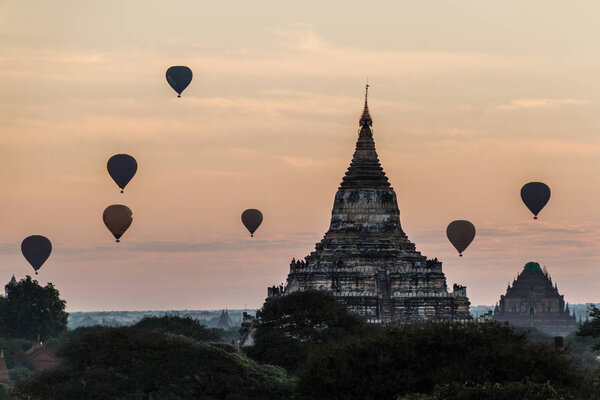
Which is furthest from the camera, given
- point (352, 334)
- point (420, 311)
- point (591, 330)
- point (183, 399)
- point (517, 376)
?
point (420, 311)

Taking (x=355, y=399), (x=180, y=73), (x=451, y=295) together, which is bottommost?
(x=355, y=399)

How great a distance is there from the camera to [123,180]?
472ft

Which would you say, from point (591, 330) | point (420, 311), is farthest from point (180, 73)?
point (591, 330)

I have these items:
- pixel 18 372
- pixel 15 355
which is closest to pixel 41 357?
pixel 15 355

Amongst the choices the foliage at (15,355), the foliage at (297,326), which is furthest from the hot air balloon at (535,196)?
the foliage at (15,355)

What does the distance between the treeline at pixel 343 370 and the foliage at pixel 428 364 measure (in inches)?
1.6

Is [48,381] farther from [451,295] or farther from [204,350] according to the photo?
[451,295]

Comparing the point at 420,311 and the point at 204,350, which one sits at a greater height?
the point at 420,311

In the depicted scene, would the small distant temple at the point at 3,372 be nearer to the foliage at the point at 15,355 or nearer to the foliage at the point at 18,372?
the foliage at the point at 18,372

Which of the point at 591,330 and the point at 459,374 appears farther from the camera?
the point at 591,330

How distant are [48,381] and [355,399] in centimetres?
1614

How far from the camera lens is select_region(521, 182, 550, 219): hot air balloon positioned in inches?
6019

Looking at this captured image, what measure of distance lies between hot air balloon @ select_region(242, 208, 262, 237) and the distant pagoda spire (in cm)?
788

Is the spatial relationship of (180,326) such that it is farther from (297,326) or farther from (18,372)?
(297,326)
